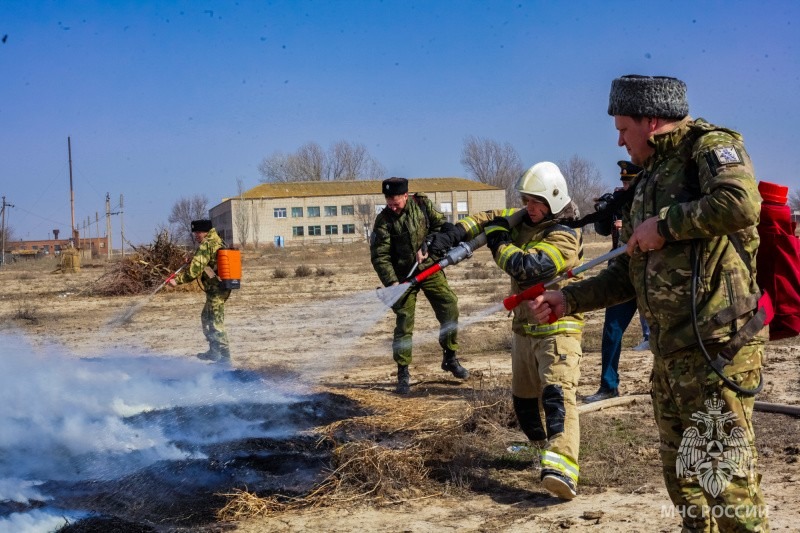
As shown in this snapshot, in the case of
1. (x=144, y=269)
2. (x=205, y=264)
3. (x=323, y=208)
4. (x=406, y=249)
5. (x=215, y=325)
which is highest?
(x=323, y=208)

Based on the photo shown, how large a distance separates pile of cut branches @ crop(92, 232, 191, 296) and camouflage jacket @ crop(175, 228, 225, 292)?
546 inches

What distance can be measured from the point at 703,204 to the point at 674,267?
0.32 metres

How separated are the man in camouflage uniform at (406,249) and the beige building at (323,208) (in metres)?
76.1

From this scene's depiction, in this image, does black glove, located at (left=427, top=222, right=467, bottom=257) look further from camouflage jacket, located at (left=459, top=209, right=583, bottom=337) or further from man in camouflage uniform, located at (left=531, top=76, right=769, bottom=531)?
man in camouflage uniform, located at (left=531, top=76, right=769, bottom=531)

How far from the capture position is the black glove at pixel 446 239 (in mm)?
5934

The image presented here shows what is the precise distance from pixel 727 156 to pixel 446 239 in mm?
3141

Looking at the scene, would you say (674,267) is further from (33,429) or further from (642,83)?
(33,429)

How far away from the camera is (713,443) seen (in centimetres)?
300

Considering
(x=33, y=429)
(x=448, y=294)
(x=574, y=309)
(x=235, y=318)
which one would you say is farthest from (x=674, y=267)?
(x=235, y=318)

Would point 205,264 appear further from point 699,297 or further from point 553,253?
point 699,297

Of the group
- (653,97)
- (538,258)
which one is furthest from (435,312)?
(653,97)

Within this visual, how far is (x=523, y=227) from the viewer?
5555 mm

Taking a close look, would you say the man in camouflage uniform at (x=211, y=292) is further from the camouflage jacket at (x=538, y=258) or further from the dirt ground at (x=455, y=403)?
the camouflage jacket at (x=538, y=258)

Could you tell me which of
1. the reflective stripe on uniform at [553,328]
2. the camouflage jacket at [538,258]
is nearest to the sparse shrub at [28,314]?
the camouflage jacket at [538,258]
